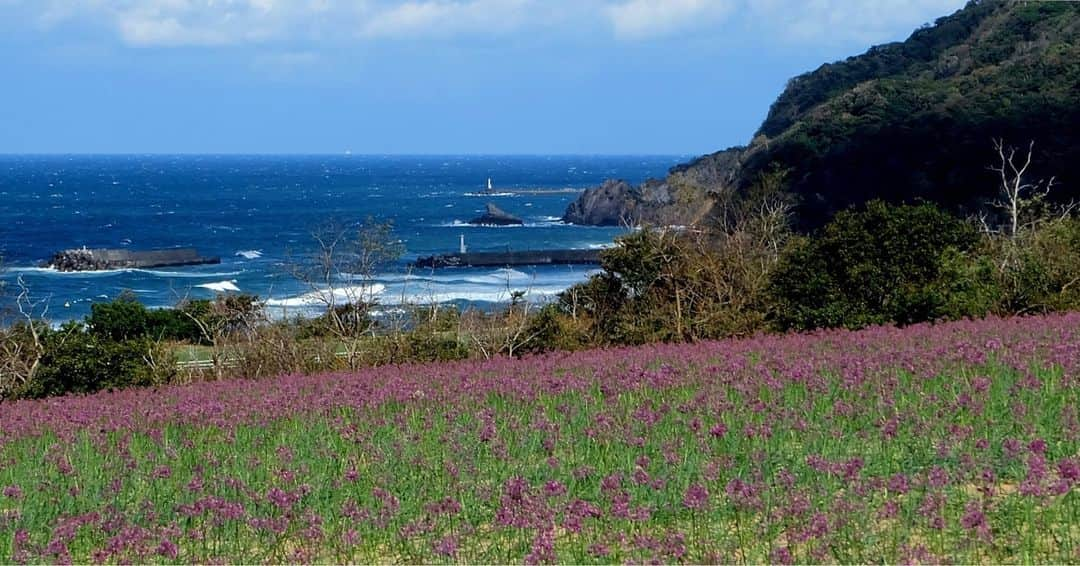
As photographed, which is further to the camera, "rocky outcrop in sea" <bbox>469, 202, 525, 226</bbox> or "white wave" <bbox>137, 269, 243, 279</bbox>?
"rocky outcrop in sea" <bbox>469, 202, 525, 226</bbox>

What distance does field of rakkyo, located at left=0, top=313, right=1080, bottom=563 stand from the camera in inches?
242

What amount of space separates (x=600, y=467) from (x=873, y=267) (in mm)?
12291

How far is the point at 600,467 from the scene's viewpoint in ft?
25.5

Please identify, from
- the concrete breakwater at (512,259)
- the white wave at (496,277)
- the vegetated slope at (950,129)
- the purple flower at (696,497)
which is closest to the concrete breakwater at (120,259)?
the concrete breakwater at (512,259)

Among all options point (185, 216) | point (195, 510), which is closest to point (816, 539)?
point (195, 510)

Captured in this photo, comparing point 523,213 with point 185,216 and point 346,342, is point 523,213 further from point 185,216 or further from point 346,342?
point 346,342

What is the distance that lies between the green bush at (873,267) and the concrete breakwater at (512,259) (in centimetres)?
6295

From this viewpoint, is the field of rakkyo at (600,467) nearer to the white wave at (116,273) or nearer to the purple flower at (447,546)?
→ the purple flower at (447,546)

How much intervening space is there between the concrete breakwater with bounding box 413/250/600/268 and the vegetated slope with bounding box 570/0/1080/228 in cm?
1554

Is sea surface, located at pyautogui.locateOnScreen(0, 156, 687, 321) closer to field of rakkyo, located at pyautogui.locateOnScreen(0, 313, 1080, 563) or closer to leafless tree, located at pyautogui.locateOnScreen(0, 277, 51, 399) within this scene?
leafless tree, located at pyautogui.locateOnScreen(0, 277, 51, 399)

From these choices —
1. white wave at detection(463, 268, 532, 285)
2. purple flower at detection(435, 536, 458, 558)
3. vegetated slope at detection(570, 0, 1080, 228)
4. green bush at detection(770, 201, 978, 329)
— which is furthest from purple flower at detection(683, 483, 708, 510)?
white wave at detection(463, 268, 532, 285)

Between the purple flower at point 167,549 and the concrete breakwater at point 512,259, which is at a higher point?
the purple flower at point 167,549

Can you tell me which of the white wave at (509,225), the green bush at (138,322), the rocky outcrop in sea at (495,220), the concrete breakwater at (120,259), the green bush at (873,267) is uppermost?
the green bush at (873,267)

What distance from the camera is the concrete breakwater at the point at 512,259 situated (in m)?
83.4
